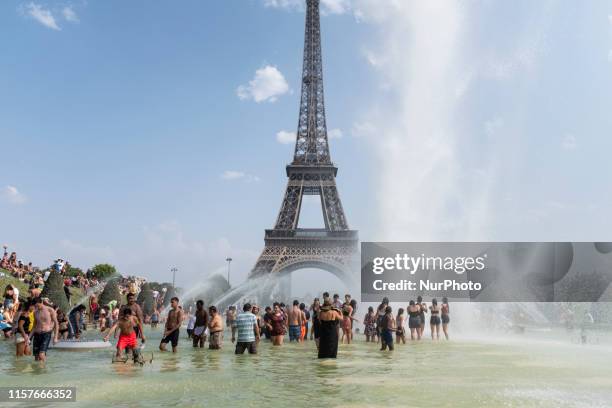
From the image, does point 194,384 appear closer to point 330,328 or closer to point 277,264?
point 330,328

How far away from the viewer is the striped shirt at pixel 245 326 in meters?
17.1

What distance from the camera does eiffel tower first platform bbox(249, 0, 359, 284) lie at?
74.8 m

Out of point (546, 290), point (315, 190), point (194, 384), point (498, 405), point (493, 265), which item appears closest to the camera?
point (498, 405)

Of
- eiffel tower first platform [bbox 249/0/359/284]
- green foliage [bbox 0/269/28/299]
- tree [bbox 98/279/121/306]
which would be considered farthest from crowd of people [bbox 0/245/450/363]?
eiffel tower first platform [bbox 249/0/359/284]

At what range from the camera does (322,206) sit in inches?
3260

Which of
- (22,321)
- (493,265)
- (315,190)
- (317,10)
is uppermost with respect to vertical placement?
(317,10)

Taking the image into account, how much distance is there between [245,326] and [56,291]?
1753cm

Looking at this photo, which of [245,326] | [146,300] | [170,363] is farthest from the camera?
[146,300]

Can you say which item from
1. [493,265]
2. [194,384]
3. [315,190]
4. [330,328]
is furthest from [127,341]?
[315,190]

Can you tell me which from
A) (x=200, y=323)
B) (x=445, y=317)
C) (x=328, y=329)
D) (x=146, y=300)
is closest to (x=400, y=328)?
(x=445, y=317)

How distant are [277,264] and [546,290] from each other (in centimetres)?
3324

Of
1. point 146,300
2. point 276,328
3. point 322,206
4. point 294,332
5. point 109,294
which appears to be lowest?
point 294,332

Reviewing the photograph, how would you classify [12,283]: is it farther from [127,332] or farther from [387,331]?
[387,331]

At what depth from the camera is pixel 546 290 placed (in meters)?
53.9
